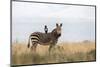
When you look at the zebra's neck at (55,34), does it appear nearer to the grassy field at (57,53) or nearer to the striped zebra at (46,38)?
the striped zebra at (46,38)

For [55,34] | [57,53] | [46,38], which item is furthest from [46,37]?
[57,53]

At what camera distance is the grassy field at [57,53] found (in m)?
2.66

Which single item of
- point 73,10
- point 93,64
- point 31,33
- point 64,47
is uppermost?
point 73,10

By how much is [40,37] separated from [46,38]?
0.08 meters

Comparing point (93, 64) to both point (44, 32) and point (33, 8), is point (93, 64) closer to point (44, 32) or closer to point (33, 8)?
point (44, 32)

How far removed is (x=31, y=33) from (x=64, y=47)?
470 mm

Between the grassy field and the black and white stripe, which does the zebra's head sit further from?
the grassy field

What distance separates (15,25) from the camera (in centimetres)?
264

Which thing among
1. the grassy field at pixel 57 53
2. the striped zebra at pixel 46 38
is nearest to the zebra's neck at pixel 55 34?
the striped zebra at pixel 46 38

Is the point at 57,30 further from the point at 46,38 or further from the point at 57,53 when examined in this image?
the point at 57,53

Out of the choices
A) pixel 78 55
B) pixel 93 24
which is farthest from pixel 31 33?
pixel 93 24

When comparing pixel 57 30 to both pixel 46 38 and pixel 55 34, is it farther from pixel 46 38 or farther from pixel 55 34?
pixel 46 38

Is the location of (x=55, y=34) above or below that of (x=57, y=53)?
above

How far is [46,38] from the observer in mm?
2807
